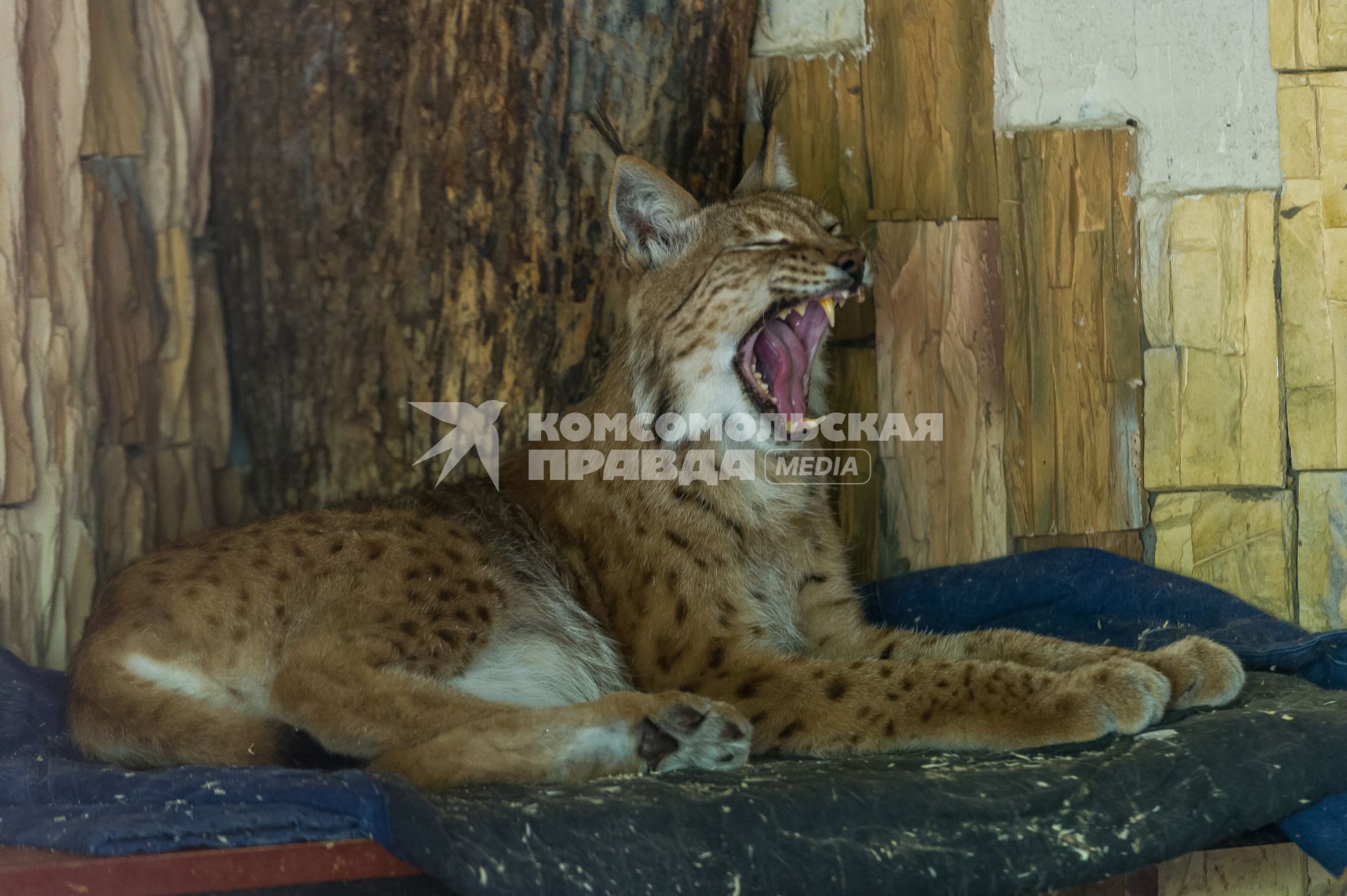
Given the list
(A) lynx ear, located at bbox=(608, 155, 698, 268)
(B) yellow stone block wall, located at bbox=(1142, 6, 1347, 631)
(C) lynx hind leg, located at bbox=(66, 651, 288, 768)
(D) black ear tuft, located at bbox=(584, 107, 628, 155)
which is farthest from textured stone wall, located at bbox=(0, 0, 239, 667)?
(B) yellow stone block wall, located at bbox=(1142, 6, 1347, 631)

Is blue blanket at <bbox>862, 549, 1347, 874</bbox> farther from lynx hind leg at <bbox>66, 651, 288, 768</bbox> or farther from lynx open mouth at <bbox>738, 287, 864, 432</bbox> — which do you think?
lynx hind leg at <bbox>66, 651, 288, 768</bbox>

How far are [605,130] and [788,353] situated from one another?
2.44 ft

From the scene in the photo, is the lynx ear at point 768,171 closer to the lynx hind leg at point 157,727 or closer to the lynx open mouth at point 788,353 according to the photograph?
the lynx open mouth at point 788,353

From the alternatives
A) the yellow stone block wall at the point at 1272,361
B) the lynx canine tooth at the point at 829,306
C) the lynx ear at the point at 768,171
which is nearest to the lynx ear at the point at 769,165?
the lynx ear at the point at 768,171

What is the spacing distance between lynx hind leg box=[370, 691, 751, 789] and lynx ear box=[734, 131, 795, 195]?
5.26 feet

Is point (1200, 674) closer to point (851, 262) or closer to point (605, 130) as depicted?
point (851, 262)

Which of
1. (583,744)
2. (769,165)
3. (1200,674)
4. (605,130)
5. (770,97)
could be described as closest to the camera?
(583,744)

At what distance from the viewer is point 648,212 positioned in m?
3.13

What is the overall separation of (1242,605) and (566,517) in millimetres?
1652

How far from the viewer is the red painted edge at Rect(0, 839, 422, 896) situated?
1.78 metres

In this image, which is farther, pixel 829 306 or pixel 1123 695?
pixel 829 306

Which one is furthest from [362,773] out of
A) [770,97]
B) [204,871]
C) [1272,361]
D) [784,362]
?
[1272,361]

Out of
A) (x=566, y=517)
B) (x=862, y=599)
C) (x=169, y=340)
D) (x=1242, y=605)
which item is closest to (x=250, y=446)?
(x=169, y=340)

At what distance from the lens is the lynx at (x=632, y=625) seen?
225 cm
